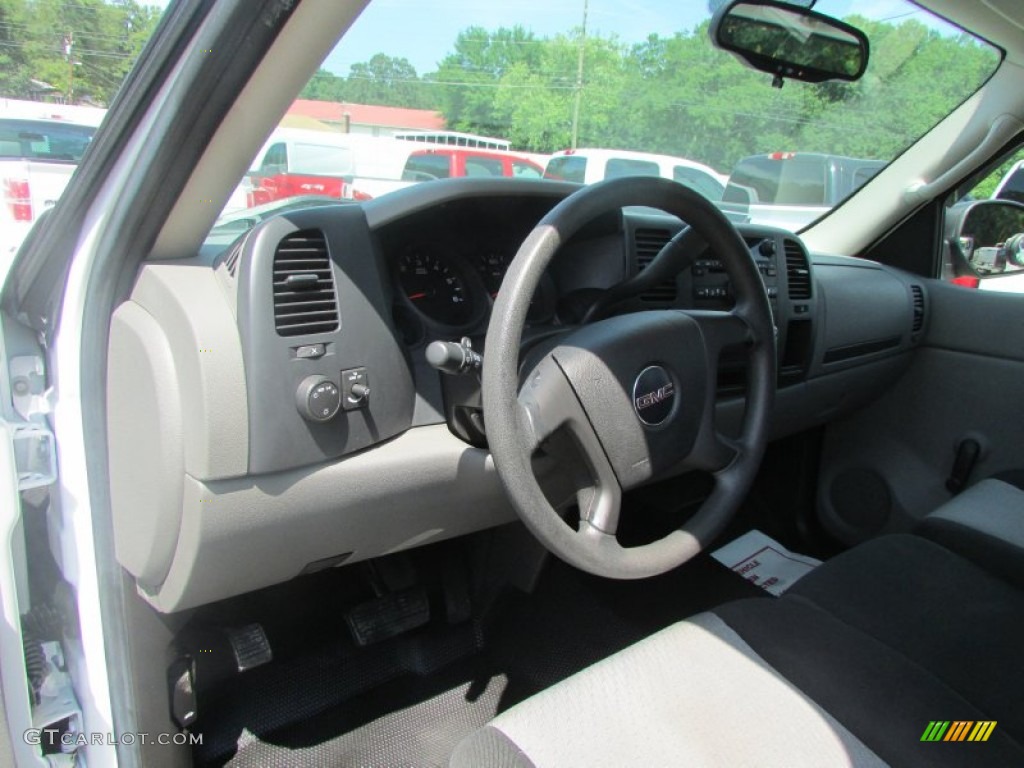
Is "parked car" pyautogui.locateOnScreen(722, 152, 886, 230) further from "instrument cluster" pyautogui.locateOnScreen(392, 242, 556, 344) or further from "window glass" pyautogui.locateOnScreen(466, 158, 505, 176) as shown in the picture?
"instrument cluster" pyautogui.locateOnScreen(392, 242, 556, 344)

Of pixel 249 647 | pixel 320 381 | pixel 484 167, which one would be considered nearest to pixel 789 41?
pixel 484 167

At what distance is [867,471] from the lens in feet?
9.14

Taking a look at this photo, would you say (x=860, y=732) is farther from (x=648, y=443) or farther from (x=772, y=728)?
(x=648, y=443)

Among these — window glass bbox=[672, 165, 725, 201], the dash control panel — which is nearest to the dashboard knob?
the dash control panel

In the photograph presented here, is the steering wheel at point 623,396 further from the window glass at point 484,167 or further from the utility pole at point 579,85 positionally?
the utility pole at point 579,85

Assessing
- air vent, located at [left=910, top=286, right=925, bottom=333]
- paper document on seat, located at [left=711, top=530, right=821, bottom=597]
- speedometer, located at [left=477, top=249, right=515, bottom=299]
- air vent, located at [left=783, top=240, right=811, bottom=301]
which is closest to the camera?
speedometer, located at [left=477, top=249, right=515, bottom=299]

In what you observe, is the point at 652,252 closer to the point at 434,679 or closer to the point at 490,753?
the point at 490,753

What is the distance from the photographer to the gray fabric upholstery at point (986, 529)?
5.43ft

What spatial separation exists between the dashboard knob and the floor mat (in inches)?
38.0

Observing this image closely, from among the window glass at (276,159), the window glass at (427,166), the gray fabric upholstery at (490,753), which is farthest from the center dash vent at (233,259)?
the gray fabric upholstery at (490,753)

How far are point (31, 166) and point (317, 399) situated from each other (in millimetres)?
612

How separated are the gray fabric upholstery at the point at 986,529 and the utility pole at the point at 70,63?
6.59 feet

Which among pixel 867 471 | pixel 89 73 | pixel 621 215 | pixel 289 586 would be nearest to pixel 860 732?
pixel 621 215

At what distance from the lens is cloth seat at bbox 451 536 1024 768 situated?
109 cm
